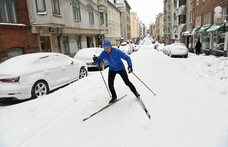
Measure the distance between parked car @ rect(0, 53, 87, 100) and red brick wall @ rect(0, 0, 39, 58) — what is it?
519 centimetres

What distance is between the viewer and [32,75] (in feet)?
17.7

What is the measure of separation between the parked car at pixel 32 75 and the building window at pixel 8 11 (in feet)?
19.6

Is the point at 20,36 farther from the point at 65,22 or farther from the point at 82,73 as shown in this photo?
the point at 82,73

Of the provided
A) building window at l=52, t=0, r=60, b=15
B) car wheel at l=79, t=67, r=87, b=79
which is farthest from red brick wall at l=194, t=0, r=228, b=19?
building window at l=52, t=0, r=60, b=15

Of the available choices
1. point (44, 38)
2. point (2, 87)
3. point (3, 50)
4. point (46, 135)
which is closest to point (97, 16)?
point (44, 38)

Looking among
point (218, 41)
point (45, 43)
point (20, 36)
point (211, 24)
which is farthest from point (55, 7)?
point (211, 24)

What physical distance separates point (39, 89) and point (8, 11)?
7.80 meters

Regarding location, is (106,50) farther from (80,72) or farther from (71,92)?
(80,72)

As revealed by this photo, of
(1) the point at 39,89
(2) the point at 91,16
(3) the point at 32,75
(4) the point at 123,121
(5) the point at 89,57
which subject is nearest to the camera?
(4) the point at 123,121

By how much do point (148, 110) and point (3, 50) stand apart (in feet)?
33.1

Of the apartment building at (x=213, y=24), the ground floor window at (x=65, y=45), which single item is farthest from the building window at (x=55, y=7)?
the apartment building at (x=213, y=24)

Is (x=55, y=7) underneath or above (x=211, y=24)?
above

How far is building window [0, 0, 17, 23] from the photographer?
10.0 m

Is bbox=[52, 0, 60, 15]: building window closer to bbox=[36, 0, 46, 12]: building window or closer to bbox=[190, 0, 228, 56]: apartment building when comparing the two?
bbox=[36, 0, 46, 12]: building window
